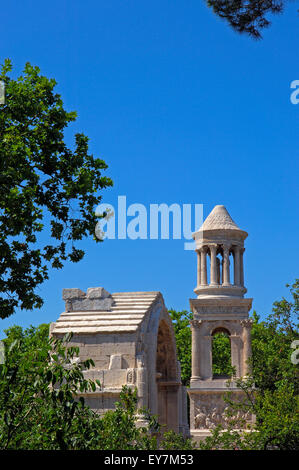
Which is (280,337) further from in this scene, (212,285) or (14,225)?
(14,225)

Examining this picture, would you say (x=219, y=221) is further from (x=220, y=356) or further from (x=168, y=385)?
(x=220, y=356)

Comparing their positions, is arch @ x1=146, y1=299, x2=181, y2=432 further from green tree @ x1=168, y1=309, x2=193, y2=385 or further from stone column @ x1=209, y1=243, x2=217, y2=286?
green tree @ x1=168, y1=309, x2=193, y2=385

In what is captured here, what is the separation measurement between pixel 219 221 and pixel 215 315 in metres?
5.55

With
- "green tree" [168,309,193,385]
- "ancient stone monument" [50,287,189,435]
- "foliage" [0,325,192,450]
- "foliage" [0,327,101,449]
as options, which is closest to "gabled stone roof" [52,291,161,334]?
"ancient stone monument" [50,287,189,435]

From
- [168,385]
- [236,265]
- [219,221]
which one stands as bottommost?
[168,385]

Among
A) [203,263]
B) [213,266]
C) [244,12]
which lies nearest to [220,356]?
[203,263]

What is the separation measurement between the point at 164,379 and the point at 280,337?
10.6 meters

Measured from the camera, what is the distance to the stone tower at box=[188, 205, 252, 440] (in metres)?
32.6

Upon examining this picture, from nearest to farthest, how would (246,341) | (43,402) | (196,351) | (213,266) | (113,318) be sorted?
1. (43,402)
2. (113,318)
3. (246,341)
4. (196,351)
5. (213,266)

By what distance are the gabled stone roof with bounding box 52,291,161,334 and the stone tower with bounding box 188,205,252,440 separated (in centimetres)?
1390

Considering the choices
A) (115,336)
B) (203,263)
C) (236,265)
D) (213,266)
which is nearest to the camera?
(115,336)

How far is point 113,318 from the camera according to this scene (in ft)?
61.5

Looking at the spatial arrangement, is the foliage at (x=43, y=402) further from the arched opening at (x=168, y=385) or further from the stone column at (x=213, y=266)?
the stone column at (x=213, y=266)
